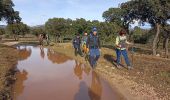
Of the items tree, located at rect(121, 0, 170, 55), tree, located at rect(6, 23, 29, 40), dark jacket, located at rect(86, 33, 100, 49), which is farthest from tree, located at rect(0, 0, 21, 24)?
tree, located at rect(6, 23, 29, 40)

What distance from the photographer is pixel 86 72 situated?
1423cm

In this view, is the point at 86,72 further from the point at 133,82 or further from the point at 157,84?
the point at 157,84

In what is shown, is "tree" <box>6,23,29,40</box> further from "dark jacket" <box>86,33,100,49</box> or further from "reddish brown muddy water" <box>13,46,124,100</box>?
"reddish brown muddy water" <box>13,46,124,100</box>

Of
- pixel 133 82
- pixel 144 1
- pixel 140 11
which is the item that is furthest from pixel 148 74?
pixel 140 11

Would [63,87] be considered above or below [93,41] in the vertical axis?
below

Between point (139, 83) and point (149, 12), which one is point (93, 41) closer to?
point (139, 83)

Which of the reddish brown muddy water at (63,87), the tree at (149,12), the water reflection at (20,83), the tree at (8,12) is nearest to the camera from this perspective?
the reddish brown muddy water at (63,87)

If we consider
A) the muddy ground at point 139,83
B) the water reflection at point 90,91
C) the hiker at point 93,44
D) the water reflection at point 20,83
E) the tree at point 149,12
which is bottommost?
the water reflection at point 20,83

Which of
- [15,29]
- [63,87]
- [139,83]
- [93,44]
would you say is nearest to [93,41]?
[93,44]

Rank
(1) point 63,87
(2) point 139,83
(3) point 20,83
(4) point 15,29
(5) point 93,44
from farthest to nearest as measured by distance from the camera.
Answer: (4) point 15,29 → (5) point 93,44 → (3) point 20,83 → (2) point 139,83 → (1) point 63,87

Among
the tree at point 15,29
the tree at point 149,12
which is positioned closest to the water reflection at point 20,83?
the tree at point 149,12

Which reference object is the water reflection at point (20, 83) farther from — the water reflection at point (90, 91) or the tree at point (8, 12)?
the tree at point (8, 12)

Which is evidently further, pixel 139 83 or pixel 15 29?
pixel 15 29

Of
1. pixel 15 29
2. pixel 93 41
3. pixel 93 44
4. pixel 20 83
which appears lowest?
pixel 20 83
